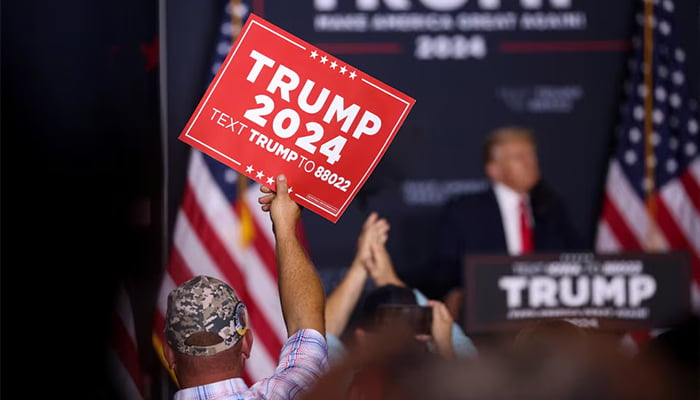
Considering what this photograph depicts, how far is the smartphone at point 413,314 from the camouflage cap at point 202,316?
171 centimetres

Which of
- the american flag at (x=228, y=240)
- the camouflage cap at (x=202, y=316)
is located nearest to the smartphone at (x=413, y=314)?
the american flag at (x=228, y=240)

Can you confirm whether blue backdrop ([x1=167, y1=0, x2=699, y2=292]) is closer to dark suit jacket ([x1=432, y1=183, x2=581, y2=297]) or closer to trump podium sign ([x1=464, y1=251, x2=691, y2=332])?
dark suit jacket ([x1=432, y1=183, x2=581, y2=297])

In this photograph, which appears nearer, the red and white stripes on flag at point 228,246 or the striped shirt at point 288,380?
the striped shirt at point 288,380

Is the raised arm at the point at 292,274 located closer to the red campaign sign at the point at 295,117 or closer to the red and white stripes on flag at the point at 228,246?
the red campaign sign at the point at 295,117

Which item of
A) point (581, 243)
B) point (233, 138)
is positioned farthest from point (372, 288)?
point (233, 138)

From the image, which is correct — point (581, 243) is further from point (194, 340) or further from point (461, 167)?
point (194, 340)

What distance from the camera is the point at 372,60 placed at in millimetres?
3410

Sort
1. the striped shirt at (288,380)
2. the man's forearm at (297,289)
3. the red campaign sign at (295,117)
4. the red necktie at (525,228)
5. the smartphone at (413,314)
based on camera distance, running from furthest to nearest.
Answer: the red necktie at (525,228) → the smartphone at (413,314) → the red campaign sign at (295,117) → the man's forearm at (297,289) → the striped shirt at (288,380)

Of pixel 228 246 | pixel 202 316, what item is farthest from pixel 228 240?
pixel 202 316

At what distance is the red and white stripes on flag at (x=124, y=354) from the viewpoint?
3.46 m

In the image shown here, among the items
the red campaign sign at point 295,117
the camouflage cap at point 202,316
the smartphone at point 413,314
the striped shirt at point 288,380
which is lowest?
the smartphone at point 413,314

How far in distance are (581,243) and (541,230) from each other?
0.18 meters

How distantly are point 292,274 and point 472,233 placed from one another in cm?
167

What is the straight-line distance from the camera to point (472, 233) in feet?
11.3
